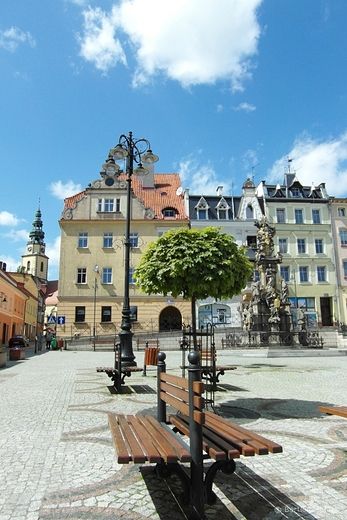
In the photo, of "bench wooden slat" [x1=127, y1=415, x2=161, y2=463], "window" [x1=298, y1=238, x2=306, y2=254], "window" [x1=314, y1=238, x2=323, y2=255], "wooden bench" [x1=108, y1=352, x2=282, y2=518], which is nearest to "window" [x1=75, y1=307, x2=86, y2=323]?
"window" [x1=298, y1=238, x2=306, y2=254]

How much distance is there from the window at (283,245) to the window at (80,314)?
20.4 meters

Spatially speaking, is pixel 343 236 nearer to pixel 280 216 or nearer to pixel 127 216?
pixel 280 216

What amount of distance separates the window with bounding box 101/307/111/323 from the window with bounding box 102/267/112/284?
253 cm

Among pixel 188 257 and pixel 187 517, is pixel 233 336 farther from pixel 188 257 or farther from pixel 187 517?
pixel 187 517

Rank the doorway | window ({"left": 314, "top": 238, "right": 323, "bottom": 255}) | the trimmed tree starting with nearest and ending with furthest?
1. the trimmed tree
2. the doorway
3. window ({"left": 314, "top": 238, "right": 323, "bottom": 255})

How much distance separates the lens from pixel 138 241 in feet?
130

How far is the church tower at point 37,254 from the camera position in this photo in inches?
4117

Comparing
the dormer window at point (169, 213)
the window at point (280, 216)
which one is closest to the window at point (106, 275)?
the dormer window at point (169, 213)

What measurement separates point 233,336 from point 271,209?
1991 centimetres

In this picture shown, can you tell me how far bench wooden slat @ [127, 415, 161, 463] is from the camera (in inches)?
119

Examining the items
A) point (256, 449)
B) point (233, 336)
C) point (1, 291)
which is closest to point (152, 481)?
point (256, 449)

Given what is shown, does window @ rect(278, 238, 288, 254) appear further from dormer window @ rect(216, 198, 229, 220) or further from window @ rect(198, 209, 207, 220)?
window @ rect(198, 209, 207, 220)

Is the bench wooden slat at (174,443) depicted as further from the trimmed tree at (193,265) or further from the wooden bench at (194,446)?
the trimmed tree at (193,265)

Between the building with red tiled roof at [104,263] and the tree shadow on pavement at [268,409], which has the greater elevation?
the building with red tiled roof at [104,263]
